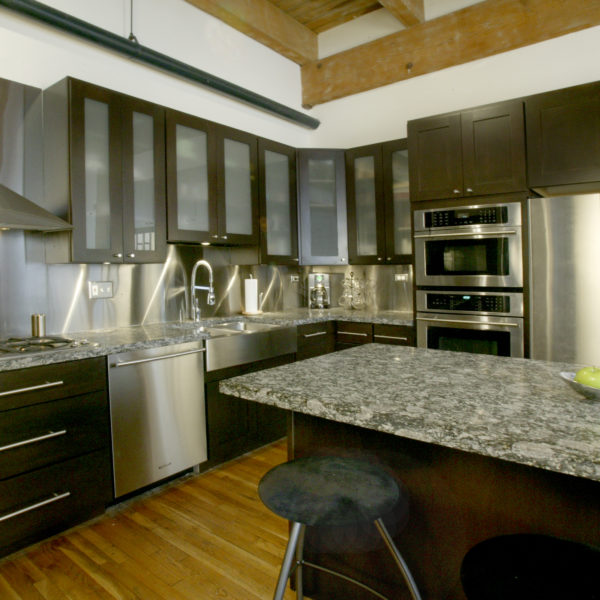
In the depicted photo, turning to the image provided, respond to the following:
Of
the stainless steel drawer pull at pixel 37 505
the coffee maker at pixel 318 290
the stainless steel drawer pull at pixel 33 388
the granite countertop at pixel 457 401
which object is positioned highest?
the coffee maker at pixel 318 290

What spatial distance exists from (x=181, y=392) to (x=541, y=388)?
1997 mm

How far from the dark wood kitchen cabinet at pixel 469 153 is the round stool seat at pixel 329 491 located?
7.86 ft

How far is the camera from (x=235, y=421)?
3066 millimetres

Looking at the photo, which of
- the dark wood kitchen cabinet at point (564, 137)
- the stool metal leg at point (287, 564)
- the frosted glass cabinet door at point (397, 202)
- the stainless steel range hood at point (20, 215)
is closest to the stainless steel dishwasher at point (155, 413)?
the stainless steel range hood at point (20, 215)

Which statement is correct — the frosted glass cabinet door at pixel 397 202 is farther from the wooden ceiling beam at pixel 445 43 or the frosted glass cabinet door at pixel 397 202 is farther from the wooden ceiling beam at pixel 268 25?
the wooden ceiling beam at pixel 268 25

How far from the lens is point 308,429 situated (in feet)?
5.23

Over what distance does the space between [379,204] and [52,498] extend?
303 cm

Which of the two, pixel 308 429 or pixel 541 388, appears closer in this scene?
pixel 541 388

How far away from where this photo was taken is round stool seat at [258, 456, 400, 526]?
1.08m

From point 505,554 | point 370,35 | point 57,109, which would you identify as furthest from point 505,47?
point 505,554

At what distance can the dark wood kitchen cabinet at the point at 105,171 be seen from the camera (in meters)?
2.53

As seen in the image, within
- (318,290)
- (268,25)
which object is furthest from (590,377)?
(268,25)

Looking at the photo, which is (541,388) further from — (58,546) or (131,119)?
(131,119)

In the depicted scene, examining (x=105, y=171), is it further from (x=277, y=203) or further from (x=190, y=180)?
(x=277, y=203)
